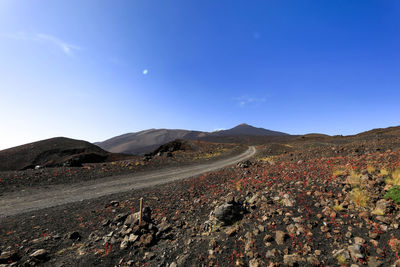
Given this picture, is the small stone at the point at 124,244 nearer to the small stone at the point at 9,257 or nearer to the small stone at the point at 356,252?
the small stone at the point at 9,257

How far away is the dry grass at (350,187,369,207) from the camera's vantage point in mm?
4633

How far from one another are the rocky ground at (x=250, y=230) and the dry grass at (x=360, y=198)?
23mm

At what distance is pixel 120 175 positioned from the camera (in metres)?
16.5

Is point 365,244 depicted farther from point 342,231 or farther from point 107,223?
point 107,223

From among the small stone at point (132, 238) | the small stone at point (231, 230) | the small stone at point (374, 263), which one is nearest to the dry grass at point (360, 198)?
the small stone at point (374, 263)

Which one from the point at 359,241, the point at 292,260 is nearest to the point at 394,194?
the point at 359,241

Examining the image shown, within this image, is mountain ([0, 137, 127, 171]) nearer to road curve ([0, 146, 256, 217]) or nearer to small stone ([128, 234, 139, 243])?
road curve ([0, 146, 256, 217])

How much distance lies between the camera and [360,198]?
4.71m

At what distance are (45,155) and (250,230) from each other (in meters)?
50.4

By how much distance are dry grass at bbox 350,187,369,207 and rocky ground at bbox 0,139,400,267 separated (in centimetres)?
2

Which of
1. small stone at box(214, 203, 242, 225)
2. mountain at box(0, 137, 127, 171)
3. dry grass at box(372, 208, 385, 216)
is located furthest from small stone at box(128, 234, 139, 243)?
mountain at box(0, 137, 127, 171)

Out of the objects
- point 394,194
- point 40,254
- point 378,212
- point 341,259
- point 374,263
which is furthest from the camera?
point 40,254

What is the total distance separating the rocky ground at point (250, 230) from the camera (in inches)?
144

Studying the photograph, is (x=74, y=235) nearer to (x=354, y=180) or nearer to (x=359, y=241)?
(x=359, y=241)
